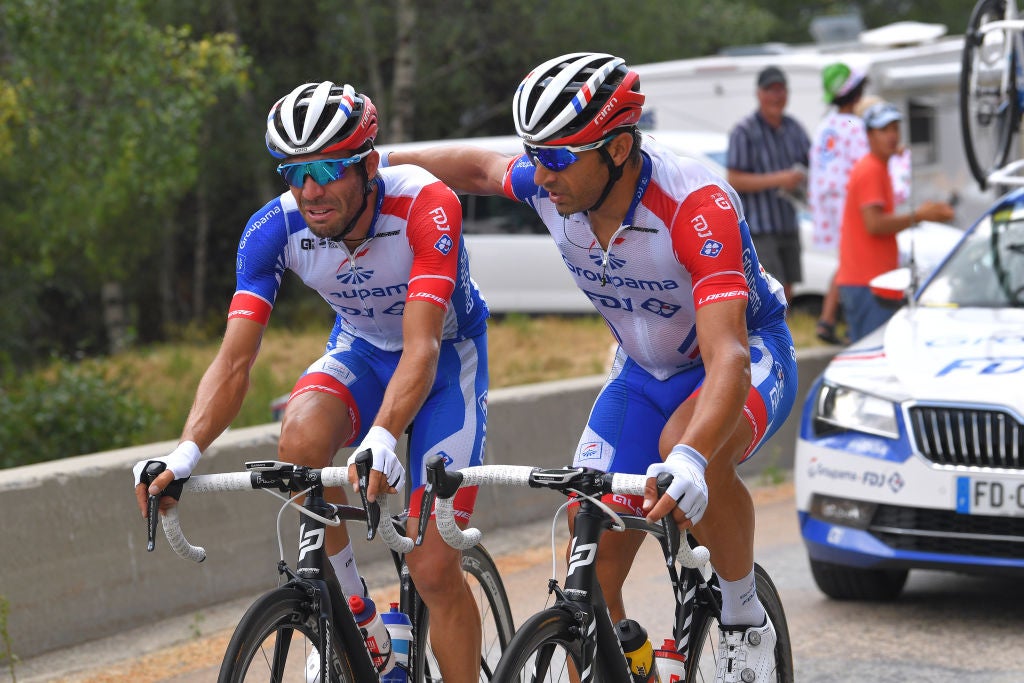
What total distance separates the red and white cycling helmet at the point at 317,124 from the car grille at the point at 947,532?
314 cm

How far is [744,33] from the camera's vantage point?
1143 inches

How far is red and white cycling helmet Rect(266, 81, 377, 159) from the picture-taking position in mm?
4246

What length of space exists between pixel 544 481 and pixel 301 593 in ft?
2.45

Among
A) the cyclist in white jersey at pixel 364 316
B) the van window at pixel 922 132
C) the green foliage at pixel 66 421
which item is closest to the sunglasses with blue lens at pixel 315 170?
the cyclist in white jersey at pixel 364 316

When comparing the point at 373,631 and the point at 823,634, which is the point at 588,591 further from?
the point at 823,634

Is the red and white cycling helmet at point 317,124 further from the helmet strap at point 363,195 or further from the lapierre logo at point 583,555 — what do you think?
the lapierre logo at point 583,555

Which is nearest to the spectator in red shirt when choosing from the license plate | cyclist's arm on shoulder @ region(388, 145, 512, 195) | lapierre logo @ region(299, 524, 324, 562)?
the license plate

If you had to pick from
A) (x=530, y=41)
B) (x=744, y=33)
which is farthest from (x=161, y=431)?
(x=744, y=33)

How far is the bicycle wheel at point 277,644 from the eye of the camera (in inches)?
142

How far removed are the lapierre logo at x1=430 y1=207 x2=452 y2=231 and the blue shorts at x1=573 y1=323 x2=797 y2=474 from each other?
0.69m

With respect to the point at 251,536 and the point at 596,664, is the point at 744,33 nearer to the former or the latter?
the point at 251,536

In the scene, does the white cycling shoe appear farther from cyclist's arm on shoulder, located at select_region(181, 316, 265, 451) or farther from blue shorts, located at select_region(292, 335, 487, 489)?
cyclist's arm on shoulder, located at select_region(181, 316, 265, 451)

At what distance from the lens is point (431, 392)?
15.6ft

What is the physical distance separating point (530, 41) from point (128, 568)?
18.7 meters
